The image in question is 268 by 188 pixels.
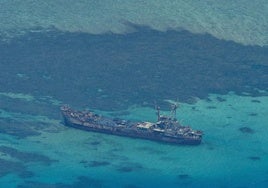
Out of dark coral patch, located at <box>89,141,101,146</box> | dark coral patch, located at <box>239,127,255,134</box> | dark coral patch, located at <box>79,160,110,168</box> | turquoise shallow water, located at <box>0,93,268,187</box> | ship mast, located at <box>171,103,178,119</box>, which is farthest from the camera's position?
dark coral patch, located at <box>239,127,255,134</box>

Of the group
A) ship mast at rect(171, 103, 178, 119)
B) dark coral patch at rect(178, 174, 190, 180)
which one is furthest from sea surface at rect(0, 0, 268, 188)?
ship mast at rect(171, 103, 178, 119)

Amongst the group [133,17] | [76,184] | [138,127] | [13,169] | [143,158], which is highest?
[133,17]

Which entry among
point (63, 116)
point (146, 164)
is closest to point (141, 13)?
point (63, 116)

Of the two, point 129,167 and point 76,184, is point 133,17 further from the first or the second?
point 76,184

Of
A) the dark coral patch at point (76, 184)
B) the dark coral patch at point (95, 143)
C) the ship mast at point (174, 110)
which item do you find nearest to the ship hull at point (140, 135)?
the dark coral patch at point (95, 143)

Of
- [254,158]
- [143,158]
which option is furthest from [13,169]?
[254,158]

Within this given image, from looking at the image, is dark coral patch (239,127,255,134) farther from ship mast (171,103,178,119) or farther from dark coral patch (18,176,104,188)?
dark coral patch (18,176,104,188)
